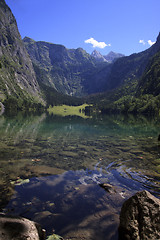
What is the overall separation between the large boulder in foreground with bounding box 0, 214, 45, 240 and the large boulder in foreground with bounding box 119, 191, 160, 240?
3.23m

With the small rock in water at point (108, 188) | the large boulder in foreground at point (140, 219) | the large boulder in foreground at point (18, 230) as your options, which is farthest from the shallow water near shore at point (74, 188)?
the large boulder in foreground at point (18, 230)

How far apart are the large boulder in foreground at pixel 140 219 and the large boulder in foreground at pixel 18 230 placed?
10.6ft

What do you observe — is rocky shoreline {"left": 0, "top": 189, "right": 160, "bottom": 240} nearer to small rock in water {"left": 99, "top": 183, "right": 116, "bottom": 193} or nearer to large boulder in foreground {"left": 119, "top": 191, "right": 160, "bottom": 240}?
large boulder in foreground {"left": 119, "top": 191, "right": 160, "bottom": 240}

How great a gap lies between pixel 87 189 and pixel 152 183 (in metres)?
4.72

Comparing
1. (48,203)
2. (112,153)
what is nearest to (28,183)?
(48,203)

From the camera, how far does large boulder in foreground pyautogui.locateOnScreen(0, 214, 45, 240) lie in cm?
480

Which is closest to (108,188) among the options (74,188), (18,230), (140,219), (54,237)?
(74,188)

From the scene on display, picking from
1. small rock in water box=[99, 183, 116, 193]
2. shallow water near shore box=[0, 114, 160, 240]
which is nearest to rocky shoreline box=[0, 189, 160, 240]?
shallow water near shore box=[0, 114, 160, 240]

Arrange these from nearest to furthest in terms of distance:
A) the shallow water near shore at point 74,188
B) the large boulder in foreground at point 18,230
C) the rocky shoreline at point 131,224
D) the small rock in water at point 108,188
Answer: the large boulder in foreground at point 18,230 → the rocky shoreline at point 131,224 → the shallow water near shore at point 74,188 → the small rock in water at point 108,188

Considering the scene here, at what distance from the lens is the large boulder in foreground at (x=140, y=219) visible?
5.82 meters

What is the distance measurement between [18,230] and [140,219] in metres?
4.50

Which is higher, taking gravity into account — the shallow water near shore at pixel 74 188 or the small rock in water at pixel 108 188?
the small rock in water at pixel 108 188

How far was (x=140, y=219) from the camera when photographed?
6156mm

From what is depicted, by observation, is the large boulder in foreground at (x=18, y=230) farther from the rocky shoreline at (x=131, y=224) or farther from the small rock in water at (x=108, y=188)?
the small rock in water at (x=108, y=188)
